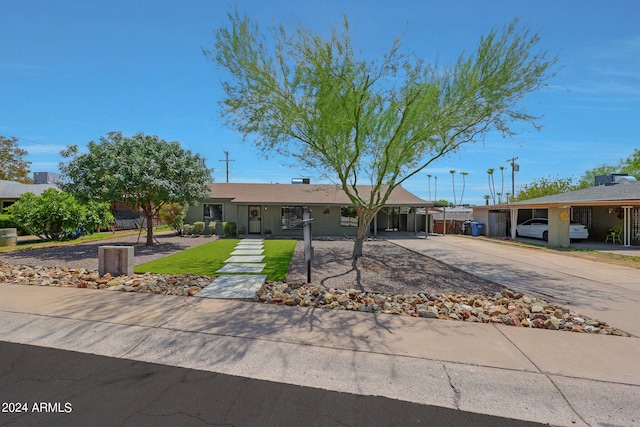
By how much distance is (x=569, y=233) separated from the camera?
16688 millimetres

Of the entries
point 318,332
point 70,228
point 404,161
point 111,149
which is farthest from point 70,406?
point 70,228

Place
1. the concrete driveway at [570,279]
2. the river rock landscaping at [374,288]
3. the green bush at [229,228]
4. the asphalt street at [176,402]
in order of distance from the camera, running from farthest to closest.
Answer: the green bush at [229,228] < the concrete driveway at [570,279] < the river rock landscaping at [374,288] < the asphalt street at [176,402]

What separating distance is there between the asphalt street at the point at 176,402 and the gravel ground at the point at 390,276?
4.39 metres

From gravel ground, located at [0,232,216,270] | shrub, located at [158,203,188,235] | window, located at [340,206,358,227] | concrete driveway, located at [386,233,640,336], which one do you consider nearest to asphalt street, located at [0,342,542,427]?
concrete driveway, located at [386,233,640,336]

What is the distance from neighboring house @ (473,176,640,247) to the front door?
1677 centimetres

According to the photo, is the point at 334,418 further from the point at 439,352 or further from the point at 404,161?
the point at 404,161

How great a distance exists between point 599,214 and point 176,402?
25.9m

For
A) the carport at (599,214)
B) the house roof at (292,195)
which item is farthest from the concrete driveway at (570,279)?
the house roof at (292,195)

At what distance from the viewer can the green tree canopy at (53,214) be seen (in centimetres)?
1505

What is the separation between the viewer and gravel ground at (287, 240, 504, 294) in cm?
756

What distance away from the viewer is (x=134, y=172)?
12.5 meters

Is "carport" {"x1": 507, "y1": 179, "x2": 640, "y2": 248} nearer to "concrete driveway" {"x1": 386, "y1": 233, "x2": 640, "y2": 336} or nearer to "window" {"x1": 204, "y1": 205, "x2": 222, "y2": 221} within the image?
"concrete driveway" {"x1": 386, "y1": 233, "x2": 640, "y2": 336}

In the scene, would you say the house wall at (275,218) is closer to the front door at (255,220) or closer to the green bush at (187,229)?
the front door at (255,220)

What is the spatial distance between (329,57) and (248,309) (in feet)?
21.8
